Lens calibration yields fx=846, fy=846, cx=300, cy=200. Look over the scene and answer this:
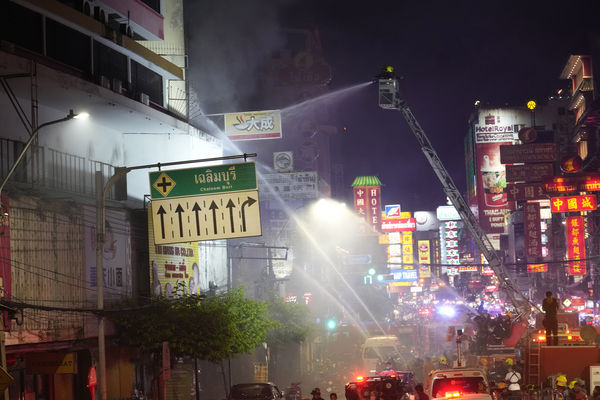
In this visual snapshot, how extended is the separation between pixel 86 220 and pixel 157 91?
13.0 m

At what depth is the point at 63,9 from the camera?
29266 mm

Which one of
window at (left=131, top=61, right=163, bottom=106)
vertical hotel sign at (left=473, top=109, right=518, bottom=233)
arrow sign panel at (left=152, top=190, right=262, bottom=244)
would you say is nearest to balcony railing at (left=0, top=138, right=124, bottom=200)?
arrow sign panel at (left=152, top=190, right=262, bottom=244)

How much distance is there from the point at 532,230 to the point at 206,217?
53531mm

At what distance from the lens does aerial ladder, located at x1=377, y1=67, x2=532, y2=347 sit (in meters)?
41.7

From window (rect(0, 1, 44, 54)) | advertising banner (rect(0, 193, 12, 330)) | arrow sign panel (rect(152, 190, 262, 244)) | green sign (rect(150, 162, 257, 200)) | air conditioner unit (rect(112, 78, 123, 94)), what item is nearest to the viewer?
advertising banner (rect(0, 193, 12, 330))

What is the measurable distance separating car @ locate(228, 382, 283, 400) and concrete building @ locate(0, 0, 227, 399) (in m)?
4.99

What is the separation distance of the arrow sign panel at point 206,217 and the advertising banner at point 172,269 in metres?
7.80

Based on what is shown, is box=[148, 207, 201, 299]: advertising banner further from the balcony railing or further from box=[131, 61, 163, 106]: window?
box=[131, 61, 163, 106]: window

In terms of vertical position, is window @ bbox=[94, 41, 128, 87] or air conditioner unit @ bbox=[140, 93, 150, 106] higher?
window @ bbox=[94, 41, 128, 87]

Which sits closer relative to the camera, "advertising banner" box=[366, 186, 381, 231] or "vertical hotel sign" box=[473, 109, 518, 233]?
"vertical hotel sign" box=[473, 109, 518, 233]

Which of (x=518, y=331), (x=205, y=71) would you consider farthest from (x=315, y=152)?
(x=518, y=331)

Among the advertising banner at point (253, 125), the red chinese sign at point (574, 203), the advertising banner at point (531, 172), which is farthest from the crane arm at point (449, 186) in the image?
the advertising banner at point (531, 172)

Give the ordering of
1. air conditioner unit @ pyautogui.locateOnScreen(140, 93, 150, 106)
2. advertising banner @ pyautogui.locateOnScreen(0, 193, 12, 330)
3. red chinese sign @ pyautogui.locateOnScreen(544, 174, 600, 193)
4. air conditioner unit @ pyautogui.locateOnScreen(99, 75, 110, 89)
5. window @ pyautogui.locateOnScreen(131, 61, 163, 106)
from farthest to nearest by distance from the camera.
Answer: red chinese sign @ pyautogui.locateOnScreen(544, 174, 600, 193) → window @ pyautogui.locateOnScreen(131, 61, 163, 106) → air conditioner unit @ pyautogui.locateOnScreen(140, 93, 150, 106) → air conditioner unit @ pyautogui.locateOnScreen(99, 75, 110, 89) → advertising banner @ pyautogui.locateOnScreen(0, 193, 12, 330)

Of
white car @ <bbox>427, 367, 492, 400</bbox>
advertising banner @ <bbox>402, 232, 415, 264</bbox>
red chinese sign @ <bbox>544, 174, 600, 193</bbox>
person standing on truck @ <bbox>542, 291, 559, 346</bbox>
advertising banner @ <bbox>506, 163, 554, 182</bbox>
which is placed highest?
advertising banner @ <bbox>506, 163, 554, 182</bbox>
